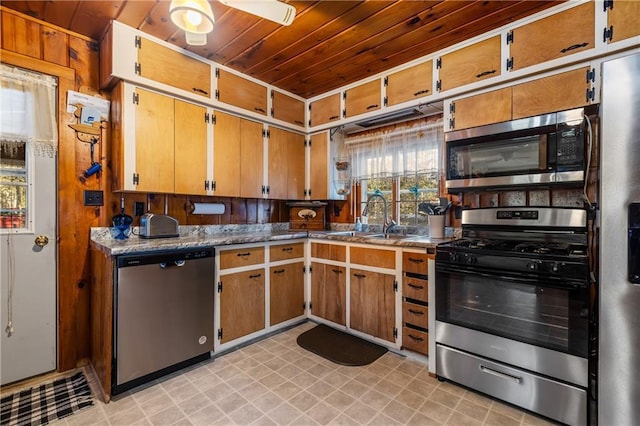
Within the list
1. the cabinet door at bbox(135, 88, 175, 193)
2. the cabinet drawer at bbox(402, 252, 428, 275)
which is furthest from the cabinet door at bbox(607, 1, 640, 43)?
the cabinet door at bbox(135, 88, 175, 193)

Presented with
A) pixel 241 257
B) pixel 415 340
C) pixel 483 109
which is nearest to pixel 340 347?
pixel 415 340

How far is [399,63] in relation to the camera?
2.69 metres

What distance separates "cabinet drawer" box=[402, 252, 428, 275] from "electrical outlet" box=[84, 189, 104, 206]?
2481 millimetres

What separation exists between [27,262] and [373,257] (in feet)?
8.54

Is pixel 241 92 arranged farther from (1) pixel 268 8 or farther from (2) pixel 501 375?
(2) pixel 501 375

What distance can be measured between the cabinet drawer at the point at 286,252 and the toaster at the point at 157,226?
2.83 ft

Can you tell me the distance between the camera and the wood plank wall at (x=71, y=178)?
2.13 meters

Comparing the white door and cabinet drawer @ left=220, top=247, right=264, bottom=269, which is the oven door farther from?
the white door

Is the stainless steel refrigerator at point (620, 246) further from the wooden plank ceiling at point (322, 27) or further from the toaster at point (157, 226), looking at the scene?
the toaster at point (157, 226)

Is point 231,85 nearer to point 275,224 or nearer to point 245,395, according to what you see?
point 275,224

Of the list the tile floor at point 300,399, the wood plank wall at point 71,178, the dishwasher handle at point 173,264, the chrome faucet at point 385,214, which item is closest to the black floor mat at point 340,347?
the tile floor at point 300,399

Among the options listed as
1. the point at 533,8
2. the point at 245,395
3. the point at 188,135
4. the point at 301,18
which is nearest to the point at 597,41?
the point at 533,8

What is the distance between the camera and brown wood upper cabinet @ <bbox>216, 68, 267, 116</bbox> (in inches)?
109

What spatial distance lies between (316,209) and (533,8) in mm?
2548
